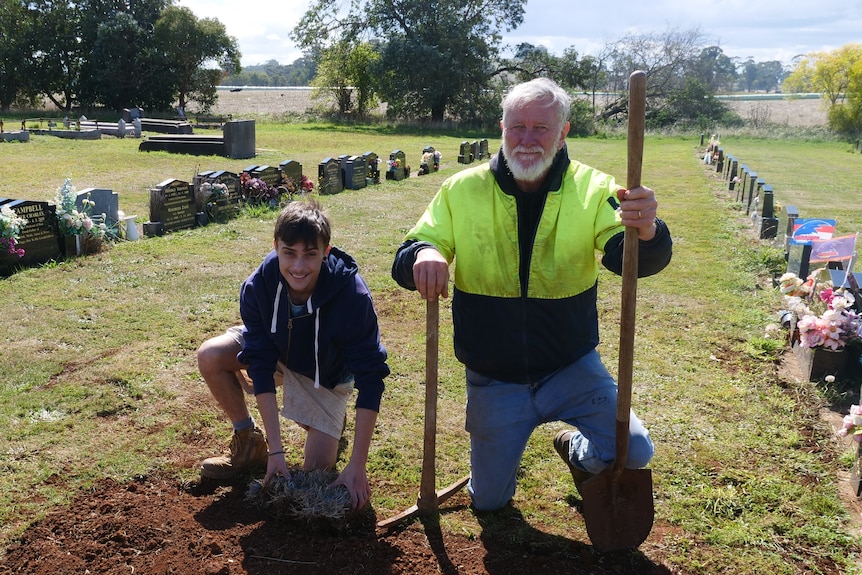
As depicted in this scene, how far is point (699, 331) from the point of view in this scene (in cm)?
603

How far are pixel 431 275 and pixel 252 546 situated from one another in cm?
130

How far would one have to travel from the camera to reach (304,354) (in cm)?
314

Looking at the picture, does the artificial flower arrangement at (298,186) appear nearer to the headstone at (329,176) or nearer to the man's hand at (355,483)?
the headstone at (329,176)

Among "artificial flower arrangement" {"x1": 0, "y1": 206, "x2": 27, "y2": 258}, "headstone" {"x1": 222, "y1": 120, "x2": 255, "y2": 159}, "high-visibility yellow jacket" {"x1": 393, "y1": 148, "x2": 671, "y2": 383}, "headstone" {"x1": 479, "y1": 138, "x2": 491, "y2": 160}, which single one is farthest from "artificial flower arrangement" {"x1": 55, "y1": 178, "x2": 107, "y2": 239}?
"headstone" {"x1": 479, "y1": 138, "x2": 491, "y2": 160}

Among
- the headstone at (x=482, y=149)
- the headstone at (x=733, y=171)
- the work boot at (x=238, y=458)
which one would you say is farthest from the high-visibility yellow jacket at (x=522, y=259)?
the headstone at (x=482, y=149)

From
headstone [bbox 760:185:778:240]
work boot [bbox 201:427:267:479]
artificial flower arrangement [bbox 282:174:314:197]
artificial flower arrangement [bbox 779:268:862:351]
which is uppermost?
artificial flower arrangement [bbox 282:174:314:197]

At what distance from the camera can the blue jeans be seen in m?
2.99

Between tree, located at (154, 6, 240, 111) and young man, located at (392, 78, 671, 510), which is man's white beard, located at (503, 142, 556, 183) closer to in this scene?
young man, located at (392, 78, 671, 510)

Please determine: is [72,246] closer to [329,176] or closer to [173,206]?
[173,206]

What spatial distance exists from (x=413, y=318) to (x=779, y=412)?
3006 mm

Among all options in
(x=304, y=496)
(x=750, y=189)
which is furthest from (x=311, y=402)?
(x=750, y=189)

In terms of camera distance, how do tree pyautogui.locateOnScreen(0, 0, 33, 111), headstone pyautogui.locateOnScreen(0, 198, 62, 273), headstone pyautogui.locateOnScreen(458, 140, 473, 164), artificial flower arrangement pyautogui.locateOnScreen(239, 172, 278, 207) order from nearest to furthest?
headstone pyautogui.locateOnScreen(0, 198, 62, 273) → artificial flower arrangement pyautogui.locateOnScreen(239, 172, 278, 207) → headstone pyautogui.locateOnScreen(458, 140, 473, 164) → tree pyautogui.locateOnScreen(0, 0, 33, 111)

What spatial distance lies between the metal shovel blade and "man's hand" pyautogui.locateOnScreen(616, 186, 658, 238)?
1.03 metres

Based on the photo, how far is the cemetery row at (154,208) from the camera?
7238mm
